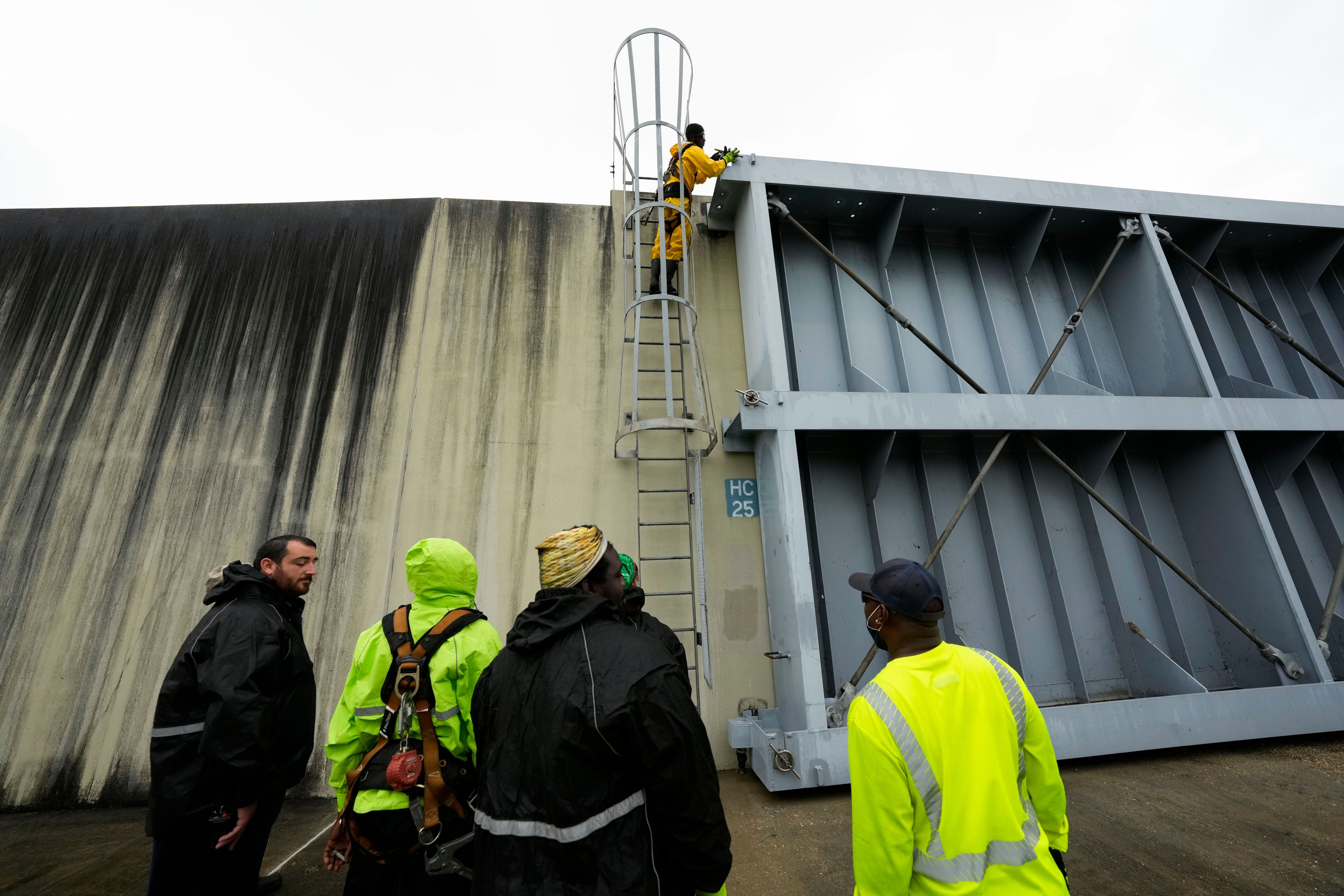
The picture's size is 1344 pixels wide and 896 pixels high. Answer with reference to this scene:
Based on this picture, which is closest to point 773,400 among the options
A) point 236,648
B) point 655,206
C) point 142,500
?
point 655,206

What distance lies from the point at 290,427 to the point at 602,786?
5.38 m

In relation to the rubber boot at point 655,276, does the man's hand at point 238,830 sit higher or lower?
lower

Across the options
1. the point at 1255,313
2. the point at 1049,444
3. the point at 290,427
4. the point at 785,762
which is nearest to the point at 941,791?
the point at 785,762

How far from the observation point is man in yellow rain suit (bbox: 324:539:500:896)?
6.56 ft

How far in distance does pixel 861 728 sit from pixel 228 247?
308 inches

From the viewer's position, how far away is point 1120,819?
3.49m

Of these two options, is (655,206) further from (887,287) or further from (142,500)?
(142,500)

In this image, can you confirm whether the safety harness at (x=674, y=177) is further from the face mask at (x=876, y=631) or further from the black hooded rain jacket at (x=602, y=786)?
the black hooded rain jacket at (x=602, y=786)

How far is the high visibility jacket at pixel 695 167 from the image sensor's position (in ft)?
17.5

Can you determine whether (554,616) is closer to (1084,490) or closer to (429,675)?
(429,675)

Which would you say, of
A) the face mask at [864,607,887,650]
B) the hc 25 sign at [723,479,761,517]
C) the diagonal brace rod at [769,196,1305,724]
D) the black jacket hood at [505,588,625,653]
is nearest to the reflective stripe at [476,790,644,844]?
the black jacket hood at [505,588,625,653]

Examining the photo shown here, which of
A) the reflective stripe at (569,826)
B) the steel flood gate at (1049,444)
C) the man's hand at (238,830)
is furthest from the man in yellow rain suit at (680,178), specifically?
the man's hand at (238,830)

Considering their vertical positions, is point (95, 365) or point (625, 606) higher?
point (95, 365)

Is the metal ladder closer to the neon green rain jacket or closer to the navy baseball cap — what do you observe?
the neon green rain jacket
